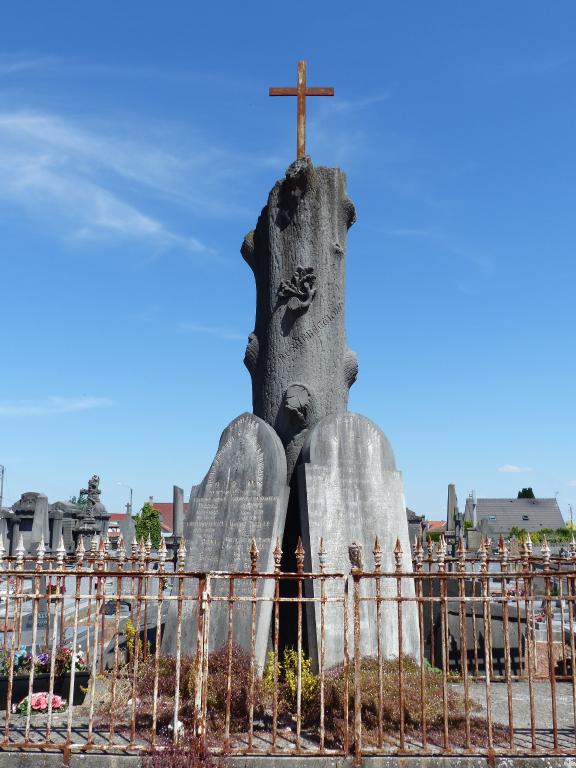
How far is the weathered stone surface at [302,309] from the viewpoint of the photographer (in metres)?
9.06

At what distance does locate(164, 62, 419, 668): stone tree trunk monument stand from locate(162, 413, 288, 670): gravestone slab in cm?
1

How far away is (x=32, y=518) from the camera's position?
2680 cm

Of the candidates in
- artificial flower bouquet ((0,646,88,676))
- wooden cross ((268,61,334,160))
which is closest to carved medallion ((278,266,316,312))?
wooden cross ((268,61,334,160))

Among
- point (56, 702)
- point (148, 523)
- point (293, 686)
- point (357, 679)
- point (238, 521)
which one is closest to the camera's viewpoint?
point (357, 679)

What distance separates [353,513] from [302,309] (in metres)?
2.69

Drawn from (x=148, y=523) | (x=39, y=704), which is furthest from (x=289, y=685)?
(x=148, y=523)

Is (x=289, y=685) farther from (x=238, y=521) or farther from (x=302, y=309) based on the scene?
(x=302, y=309)

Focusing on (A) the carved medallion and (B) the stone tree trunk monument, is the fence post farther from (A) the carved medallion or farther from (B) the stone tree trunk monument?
(A) the carved medallion

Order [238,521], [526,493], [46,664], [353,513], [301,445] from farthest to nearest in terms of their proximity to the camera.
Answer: [526,493], [301,445], [238,521], [353,513], [46,664]

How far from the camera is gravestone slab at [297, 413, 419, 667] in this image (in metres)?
7.42

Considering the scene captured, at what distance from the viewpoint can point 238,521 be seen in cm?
821

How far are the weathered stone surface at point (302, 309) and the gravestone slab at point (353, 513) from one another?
58 centimetres

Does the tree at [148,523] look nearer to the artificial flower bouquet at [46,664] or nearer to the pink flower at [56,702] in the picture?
the artificial flower bouquet at [46,664]

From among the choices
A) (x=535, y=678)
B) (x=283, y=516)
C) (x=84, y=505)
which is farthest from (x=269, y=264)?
(x=84, y=505)
